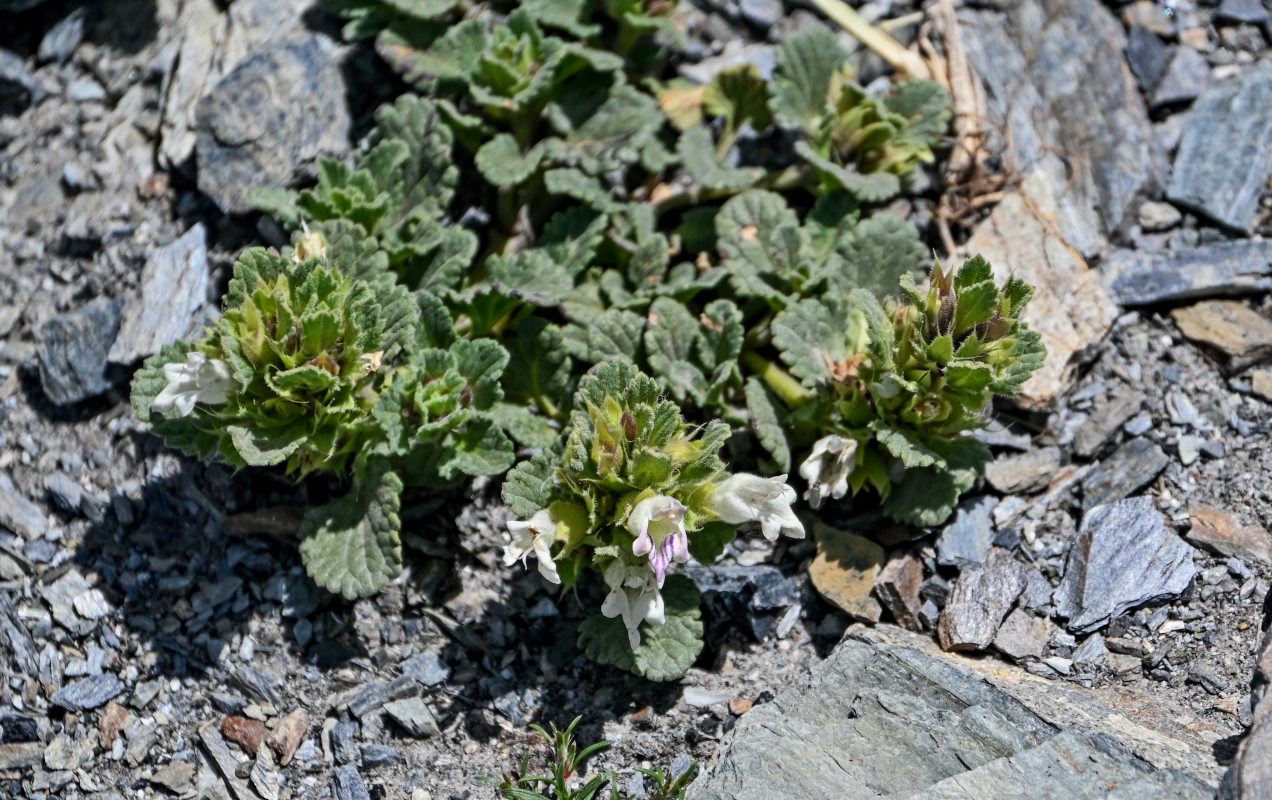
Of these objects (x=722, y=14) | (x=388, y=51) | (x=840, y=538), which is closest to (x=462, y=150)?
(x=388, y=51)

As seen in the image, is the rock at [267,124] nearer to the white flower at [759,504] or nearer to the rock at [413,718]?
the rock at [413,718]

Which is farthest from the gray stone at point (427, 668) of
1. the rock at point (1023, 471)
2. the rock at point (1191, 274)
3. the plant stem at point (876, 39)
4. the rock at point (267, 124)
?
the plant stem at point (876, 39)

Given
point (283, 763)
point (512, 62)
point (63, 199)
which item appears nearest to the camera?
point (283, 763)

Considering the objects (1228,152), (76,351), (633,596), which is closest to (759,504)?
(633,596)

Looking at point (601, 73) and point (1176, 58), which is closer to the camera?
point (601, 73)

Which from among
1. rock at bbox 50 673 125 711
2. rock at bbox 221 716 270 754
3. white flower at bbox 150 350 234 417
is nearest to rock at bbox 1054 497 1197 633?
rock at bbox 221 716 270 754

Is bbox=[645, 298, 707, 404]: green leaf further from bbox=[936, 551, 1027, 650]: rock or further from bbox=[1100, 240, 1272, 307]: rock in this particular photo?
bbox=[1100, 240, 1272, 307]: rock

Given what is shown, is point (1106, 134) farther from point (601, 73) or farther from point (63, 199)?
point (63, 199)
